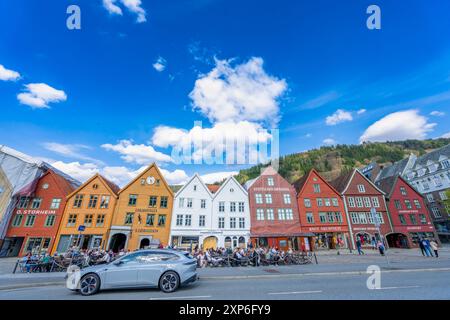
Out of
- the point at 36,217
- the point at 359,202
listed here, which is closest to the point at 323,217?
the point at 359,202

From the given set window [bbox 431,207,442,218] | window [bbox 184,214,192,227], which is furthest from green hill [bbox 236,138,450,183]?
window [bbox 184,214,192,227]

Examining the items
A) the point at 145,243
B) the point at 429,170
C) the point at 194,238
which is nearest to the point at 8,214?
the point at 145,243

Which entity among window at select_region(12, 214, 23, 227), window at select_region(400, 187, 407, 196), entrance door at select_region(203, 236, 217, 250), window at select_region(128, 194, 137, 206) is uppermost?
window at select_region(400, 187, 407, 196)

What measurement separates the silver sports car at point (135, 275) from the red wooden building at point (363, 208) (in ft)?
113

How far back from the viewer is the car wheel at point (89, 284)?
24.9ft

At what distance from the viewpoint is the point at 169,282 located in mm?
7875

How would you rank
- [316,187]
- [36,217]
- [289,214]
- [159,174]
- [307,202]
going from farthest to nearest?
[316,187] → [307,202] → [159,174] → [289,214] → [36,217]

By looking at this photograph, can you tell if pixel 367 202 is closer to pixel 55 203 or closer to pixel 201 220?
pixel 201 220

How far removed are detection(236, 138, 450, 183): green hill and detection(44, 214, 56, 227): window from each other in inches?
3597

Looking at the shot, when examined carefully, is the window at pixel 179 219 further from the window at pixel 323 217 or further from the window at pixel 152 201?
the window at pixel 323 217

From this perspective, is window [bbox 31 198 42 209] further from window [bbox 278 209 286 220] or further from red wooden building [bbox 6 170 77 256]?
window [bbox 278 209 286 220]

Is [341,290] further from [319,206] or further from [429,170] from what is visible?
[429,170]

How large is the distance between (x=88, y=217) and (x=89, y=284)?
87.4 feet

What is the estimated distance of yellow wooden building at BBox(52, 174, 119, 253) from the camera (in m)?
27.9
